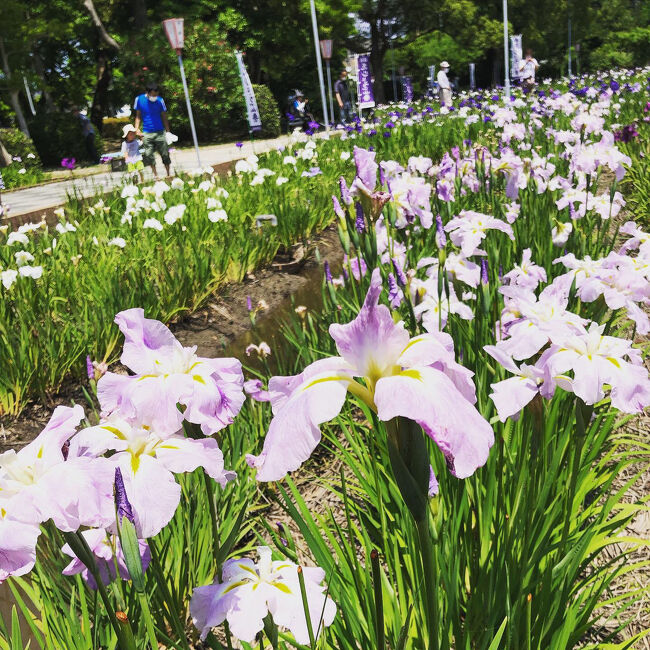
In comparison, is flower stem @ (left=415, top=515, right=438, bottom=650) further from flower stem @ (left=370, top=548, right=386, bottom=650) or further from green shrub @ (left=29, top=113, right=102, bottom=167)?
green shrub @ (left=29, top=113, right=102, bottom=167)

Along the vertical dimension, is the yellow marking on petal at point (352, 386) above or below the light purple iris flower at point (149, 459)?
above

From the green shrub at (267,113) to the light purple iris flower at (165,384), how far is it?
20.2 meters

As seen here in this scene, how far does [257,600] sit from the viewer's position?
940 millimetres

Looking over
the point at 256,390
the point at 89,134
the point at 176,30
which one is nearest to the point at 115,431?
the point at 256,390

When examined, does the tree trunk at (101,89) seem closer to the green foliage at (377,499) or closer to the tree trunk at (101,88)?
the tree trunk at (101,88)

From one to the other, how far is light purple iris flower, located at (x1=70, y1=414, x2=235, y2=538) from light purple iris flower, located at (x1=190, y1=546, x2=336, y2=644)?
0.19m

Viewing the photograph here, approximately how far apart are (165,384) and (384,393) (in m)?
0.41

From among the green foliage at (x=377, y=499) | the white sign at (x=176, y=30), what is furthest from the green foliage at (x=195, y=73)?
the green foliage at (x=377, y=499)

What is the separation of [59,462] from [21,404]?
106 inches

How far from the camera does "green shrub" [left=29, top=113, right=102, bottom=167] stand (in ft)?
60.0

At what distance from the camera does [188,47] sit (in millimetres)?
19781

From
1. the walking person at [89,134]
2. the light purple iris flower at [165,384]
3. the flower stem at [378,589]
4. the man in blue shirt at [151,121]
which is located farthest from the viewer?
the walking person at [89,134]

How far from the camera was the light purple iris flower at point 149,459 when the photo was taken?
806mm

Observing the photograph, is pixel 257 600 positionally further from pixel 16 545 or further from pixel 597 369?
pixel 597 369
